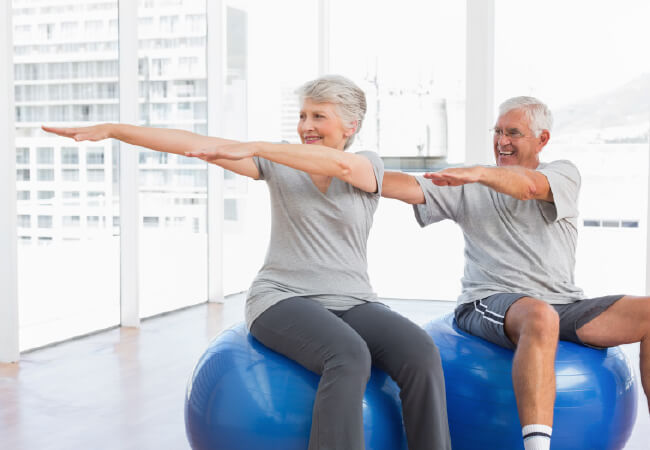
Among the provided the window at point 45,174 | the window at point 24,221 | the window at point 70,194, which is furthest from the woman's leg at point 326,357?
the window at point 70,194

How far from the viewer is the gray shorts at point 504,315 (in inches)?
88.0

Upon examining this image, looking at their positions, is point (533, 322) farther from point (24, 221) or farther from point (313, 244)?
point (24, 221)

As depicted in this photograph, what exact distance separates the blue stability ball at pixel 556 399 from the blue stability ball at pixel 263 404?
9.5 inches

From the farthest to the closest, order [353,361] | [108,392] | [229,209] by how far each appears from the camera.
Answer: [229,209] → [108,392] → [353,361]

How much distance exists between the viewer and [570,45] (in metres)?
4.95

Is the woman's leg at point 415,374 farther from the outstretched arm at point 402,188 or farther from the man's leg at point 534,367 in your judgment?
the outstretched arm at point 402,188

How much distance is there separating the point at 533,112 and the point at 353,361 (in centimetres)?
110

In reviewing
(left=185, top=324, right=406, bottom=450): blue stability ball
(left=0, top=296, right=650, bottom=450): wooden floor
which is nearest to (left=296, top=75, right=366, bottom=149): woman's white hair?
(left=185, top=324, right=406, bottom=450): blue stability ball

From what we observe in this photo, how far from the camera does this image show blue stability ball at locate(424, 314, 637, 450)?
213 centimetres

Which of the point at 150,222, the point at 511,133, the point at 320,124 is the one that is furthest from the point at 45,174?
the point at 511,133

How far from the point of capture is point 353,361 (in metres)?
1.91

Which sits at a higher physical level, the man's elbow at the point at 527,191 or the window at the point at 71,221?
the man's elbow at the point at 527,191

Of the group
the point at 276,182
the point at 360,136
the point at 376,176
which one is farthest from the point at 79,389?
the point at 360,136

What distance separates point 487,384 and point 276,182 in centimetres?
82
